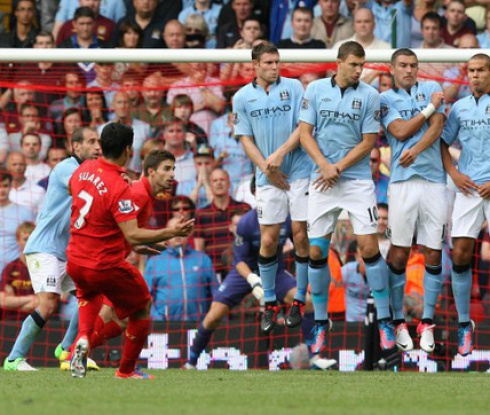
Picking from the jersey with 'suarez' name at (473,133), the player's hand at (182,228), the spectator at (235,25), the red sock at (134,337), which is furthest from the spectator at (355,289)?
the player's hand at (182,228)

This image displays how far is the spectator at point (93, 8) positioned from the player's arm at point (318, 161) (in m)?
6.96

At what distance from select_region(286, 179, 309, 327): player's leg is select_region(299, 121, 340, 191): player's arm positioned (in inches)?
19.2

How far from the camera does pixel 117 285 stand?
9.63m

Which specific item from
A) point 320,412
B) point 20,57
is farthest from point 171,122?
point 320,412

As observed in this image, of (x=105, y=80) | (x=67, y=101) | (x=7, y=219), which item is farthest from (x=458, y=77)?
(x=7, y=219)

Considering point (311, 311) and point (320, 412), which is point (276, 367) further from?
point (320, 412)

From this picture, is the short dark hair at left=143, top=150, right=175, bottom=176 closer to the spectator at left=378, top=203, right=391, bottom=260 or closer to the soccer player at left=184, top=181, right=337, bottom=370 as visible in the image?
the soccer player at left=184, top=181, right=337, bottom=370

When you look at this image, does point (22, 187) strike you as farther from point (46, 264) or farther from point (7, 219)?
point (46, 264)

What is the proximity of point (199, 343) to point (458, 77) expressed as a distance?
456 cm

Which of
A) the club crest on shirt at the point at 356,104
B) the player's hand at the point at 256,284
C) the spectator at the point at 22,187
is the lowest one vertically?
the player's hand at the point at 256,284

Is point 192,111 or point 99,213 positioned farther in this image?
point 192,111

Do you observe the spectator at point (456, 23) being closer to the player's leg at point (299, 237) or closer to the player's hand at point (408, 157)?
the player's hand at point (408, 157)

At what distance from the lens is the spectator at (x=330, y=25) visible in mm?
17031

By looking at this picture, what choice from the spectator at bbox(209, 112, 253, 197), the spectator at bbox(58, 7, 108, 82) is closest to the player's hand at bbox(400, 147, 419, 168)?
the spectator at bbox(209, 112, 253, 197)
